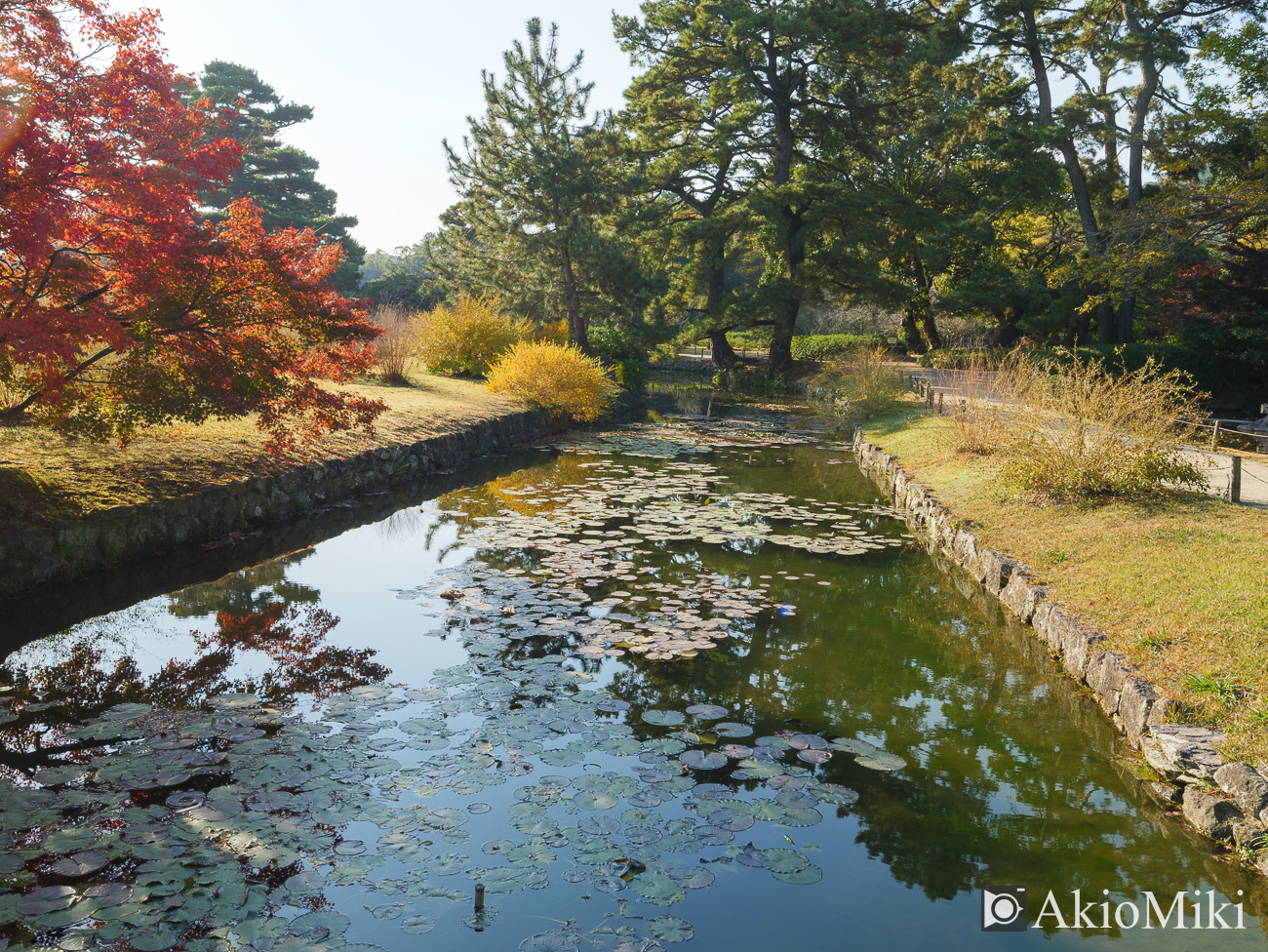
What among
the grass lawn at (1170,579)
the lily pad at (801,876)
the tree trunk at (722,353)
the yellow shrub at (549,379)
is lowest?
the lily pad at (801,876)

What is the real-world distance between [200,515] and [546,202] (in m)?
16.7

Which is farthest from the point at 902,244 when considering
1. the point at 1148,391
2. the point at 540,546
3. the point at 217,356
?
the point at 217,356

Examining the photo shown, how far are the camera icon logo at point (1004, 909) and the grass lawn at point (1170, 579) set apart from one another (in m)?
1.36

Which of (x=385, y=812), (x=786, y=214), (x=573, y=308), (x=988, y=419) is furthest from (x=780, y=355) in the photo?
(x=385, y=812)

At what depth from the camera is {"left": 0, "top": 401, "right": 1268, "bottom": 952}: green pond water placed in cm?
302

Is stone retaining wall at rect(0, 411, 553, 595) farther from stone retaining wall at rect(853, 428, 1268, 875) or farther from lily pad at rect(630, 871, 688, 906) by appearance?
stone retaining wall at rect(853, 428, 1268, 875)

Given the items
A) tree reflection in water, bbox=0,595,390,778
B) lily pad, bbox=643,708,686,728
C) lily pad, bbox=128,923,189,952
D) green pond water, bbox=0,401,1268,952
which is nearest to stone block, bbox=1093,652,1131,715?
green pond water, bbox=0,401,1268,952

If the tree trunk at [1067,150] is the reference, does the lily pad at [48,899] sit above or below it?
below

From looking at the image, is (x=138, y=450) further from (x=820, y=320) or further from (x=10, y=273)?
(x=820, y=320)

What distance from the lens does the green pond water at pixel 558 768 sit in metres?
3.02

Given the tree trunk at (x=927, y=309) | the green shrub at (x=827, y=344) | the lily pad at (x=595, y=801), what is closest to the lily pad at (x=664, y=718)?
the lily pad at (x=595, y=801)

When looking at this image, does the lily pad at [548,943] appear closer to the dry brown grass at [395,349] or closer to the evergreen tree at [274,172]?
the dry brown grass at [395,349]

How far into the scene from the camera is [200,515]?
8102 mm

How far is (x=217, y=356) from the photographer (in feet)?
23.6
